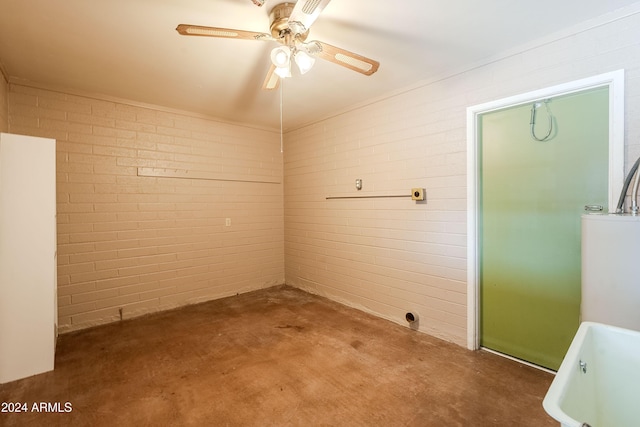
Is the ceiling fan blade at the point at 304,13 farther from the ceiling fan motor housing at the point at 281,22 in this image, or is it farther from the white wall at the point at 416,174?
the white wall at the point at 416,174

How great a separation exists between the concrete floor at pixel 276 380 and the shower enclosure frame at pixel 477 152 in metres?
0.45

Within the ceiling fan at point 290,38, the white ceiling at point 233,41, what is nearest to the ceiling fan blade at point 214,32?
the ceiling fan at point 290,38

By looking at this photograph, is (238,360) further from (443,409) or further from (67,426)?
(443,409)

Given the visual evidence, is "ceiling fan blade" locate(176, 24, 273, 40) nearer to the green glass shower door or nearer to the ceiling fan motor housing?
the ceiling fan motor housing

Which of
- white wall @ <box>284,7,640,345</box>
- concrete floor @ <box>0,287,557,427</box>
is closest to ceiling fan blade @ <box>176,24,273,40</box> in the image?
white wall @ <box>284,7,640,345</box>

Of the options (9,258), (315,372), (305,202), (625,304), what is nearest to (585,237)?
(625,304)

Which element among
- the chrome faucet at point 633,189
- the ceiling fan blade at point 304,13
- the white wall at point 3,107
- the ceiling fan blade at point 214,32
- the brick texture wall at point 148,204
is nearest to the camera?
the ceiling fan blade at point 304,13

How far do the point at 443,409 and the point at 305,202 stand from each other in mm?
3112

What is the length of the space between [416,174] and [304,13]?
6.32 ft

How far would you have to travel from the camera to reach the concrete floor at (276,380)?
176 cm

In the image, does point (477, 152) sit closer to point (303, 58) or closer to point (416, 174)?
point (416, 174)

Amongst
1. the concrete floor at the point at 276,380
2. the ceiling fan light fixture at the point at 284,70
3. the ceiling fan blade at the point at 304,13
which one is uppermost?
the ceiling fan blade at the point at 304,13

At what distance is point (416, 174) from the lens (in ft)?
9.62

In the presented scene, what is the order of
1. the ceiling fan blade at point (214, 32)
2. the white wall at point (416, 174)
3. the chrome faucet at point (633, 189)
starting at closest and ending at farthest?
the ceiling fan blade at point (214, 32), the chrome faucet at point (633, 189), the white wall at point (416, 174)
